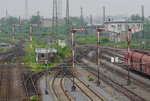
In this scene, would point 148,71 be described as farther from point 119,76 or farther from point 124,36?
point 124,36

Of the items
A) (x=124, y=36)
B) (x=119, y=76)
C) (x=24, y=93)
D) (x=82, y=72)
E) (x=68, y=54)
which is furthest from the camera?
(x=124, y=36)

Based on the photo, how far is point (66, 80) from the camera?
32125 millimetres

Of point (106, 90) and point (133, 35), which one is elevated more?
point (133, 35)

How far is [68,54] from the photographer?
5488 centimetres

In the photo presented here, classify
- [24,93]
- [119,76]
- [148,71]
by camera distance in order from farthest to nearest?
Answer: [119,76], [148,71], [24,93]

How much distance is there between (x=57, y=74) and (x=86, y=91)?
9.84 metres

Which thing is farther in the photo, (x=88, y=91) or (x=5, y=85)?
(x=5, y=85)

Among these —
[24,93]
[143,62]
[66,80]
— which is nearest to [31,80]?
[66,80]

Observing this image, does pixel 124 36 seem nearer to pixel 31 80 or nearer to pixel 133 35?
pixel 133 35

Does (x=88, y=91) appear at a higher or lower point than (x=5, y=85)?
lower

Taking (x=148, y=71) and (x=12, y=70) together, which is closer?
(x=148, y=71)

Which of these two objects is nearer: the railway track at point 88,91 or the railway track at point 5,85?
the railway track at point 88,91

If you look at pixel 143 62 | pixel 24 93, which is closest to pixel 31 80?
pixel 24 93

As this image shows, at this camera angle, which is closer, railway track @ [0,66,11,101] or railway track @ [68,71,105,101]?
railway track @ [68,71,105,101]
